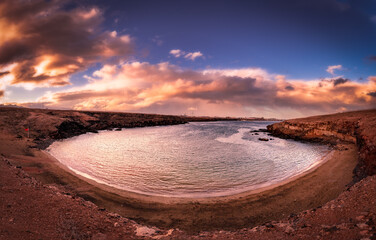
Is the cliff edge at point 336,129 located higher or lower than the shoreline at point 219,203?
higher

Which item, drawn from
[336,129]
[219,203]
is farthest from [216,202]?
[336,129]

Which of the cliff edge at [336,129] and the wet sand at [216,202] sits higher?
the cliff edge at [336,129]

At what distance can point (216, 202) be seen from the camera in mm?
10891

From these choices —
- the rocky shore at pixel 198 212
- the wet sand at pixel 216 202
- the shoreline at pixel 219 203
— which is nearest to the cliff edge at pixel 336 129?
the wet sand at pixel 216 202

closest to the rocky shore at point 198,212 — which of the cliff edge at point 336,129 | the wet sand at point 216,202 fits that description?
the wet sand at point 216,202

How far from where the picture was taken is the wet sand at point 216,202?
8.82m

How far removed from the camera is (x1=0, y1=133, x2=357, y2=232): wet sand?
8.82 m

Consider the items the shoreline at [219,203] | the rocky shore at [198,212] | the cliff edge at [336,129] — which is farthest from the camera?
the cliff edge at [336,129]

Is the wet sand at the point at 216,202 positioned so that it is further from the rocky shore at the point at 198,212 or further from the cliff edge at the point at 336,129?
the cliff edge at the point at 336,129

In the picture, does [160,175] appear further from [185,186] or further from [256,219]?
[256,219]

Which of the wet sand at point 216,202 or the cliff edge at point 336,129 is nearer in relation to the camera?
the wet sand at point 216,202

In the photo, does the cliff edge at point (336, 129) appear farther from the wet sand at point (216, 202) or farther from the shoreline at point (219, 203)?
the shoreline at point (219, 203)

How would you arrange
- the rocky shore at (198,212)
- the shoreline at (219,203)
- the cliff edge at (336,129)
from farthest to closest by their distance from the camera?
1. the cliff edge at (336,129)
2. the shoreline at (219,203)
3. the rocky shore at (198,212)

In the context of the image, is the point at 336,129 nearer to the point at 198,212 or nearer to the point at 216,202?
the point at 216,202
